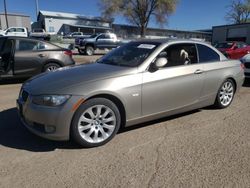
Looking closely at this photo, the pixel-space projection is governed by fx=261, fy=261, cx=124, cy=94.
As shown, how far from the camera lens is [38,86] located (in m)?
3.79

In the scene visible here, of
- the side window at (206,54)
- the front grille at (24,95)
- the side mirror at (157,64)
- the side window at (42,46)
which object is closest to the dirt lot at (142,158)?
the front grille at (24,95)

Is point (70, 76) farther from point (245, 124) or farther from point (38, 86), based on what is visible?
point (245, 124)

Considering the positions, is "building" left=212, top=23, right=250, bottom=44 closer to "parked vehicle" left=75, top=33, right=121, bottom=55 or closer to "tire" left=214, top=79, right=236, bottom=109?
"parked vehicle" left=75, top=33, right=121, bottom=55

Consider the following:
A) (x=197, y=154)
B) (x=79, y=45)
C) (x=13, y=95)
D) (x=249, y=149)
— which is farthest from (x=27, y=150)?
(x=79, y=45)

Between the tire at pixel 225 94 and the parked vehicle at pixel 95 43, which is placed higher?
the parked vehicle at pixel 95 43

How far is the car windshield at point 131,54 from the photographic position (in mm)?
4364

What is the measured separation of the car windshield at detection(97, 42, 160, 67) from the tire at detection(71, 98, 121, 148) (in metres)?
0.91

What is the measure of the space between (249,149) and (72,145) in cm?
254

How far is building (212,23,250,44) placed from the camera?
38312mm

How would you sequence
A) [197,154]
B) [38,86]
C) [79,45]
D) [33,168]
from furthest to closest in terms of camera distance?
[79,45] < [38,86] < [197,154] < [33,168]

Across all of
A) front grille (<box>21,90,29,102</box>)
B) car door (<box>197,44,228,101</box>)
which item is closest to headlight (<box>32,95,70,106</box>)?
front grille (<box>21,90,29,102</box>)

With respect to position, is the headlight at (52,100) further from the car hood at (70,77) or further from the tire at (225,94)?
→ the tire at (225,94)

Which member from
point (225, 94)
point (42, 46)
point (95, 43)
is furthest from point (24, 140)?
point (95, 43)

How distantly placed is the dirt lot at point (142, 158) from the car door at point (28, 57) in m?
3.55
